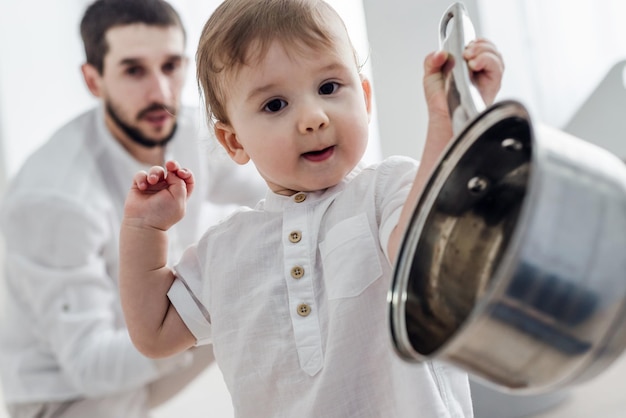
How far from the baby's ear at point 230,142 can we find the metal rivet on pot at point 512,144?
33 centimetres

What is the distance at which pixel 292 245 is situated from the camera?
30.3 inches

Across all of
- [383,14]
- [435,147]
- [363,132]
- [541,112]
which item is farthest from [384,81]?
[435,147]

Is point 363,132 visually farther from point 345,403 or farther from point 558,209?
point 558,209

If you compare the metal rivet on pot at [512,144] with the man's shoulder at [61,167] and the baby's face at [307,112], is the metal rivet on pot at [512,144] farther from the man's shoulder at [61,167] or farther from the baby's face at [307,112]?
the man's shoulder at [61,167]

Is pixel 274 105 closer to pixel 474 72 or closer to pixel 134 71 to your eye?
pixel 474 72

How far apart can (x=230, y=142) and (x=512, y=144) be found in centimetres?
36

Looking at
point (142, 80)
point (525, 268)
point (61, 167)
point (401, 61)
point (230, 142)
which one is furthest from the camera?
point (142, 80)

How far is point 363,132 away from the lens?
779mm

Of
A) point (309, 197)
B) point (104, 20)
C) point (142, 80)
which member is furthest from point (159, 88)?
point (309, 197)

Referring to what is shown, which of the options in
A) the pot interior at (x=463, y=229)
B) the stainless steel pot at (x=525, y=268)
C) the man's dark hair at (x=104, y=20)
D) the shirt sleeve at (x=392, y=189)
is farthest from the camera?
the man's dark hair at (x=104, y=20)

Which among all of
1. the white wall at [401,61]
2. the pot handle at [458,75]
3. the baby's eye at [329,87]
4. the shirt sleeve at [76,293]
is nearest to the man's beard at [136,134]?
the shirt sleeve at [76,293]

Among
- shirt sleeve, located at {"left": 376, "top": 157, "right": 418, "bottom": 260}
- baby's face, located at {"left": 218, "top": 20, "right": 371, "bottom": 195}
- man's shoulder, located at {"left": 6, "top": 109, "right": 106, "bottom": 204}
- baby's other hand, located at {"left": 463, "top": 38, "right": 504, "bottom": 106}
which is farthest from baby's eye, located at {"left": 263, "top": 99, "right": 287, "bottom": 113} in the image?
man's shoulder, located at {"left": 6, "top": 109, "right": 106, "bottom": 204}

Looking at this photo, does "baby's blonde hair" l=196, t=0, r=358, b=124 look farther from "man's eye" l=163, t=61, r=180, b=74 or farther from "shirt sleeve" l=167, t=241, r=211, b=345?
"man's eye" l=163, t=61, r=180, b=74

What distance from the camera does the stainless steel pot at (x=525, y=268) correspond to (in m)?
0.45
